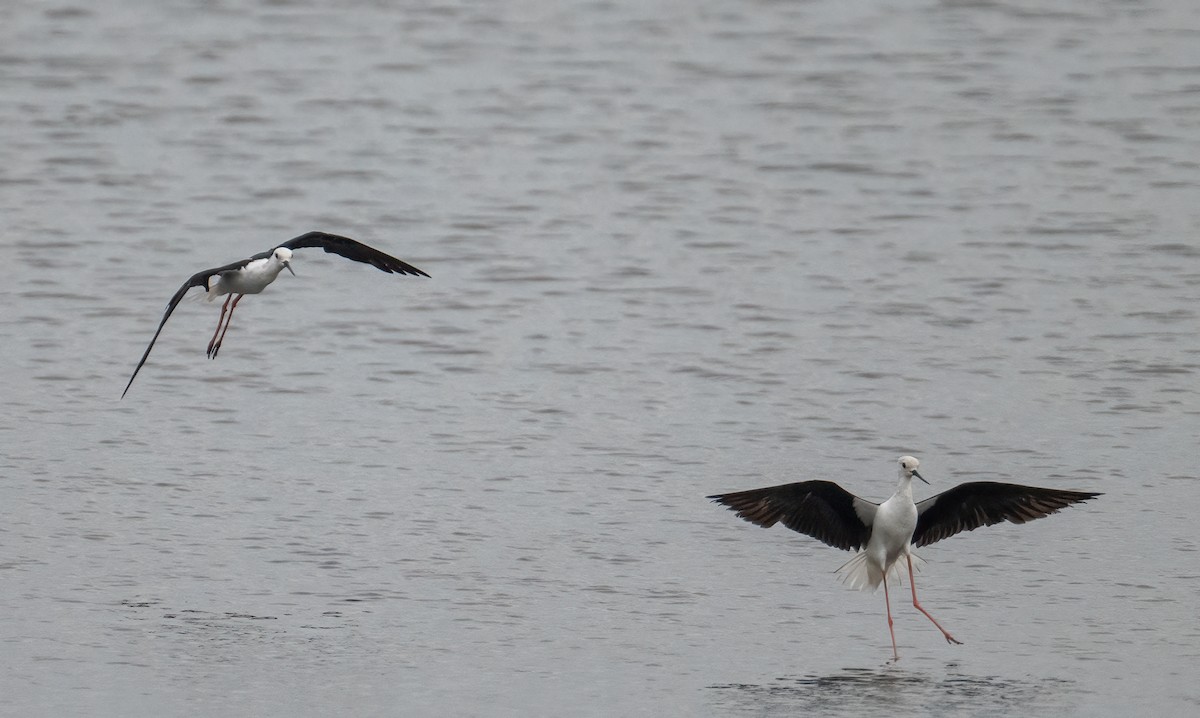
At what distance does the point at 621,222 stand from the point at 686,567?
7.58 meters

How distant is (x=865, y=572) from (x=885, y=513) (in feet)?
0.99

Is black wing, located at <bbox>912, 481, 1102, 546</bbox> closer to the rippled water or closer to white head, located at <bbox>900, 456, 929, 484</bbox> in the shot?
white head, located at <bbox>900, 456, 929, 484</bbox>

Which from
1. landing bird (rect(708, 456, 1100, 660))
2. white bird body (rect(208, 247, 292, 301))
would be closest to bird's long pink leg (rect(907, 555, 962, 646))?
landing bird (rect(708, 456, 1100, 660))

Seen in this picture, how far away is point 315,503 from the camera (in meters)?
11.0

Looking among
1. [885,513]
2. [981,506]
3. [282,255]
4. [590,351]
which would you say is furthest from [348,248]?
[981,506]

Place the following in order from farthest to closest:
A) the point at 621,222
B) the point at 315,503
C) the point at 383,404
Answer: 1. the point at 621,222
2. the point at 383,404
3. the point at 315,503

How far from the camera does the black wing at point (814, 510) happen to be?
30.8ft

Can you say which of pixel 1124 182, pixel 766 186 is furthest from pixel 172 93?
pixel 1124 182

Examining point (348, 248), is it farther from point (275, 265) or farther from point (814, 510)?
point (814, 510)

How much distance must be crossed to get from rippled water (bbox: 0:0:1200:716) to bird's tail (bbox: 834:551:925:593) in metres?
0.16

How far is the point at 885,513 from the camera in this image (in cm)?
967

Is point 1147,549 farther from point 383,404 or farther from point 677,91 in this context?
point 677,91

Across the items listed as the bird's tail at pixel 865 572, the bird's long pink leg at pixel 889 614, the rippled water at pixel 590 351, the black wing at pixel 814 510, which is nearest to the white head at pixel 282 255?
the rippled water at pixel 590 351

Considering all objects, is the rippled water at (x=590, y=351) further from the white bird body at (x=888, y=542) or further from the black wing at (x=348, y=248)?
the black wing at (x=348, y=248)
